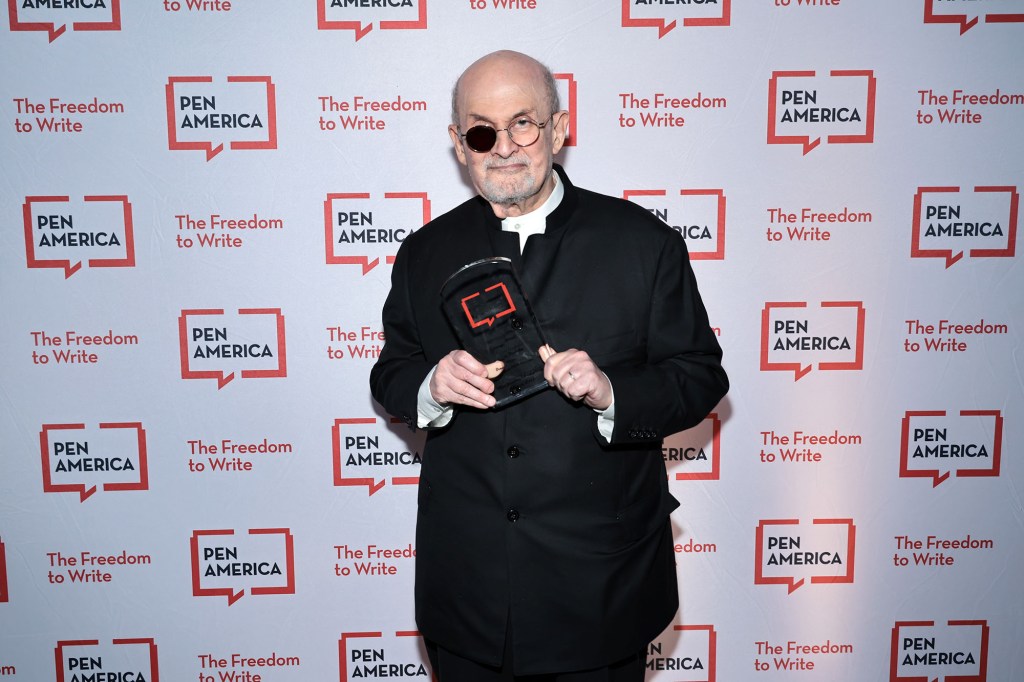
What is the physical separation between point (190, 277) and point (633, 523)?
139 cm

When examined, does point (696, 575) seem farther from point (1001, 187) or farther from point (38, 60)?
point (38, 60)

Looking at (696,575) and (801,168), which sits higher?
(801,168)

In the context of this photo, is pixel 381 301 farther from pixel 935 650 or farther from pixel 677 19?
pixel 935 650

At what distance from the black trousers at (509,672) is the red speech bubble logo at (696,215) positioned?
107 centimetres

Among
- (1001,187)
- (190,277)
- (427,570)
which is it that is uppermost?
(1001,187)

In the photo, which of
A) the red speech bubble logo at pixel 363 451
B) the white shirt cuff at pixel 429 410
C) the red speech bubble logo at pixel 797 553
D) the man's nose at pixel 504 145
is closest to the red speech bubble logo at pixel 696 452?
the red speech bubble logo at pixel 797 553

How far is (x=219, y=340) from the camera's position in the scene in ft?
6.76

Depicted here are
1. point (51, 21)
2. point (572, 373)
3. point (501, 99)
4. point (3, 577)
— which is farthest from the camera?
point (3, 577)

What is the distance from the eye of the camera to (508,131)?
140 centimetres

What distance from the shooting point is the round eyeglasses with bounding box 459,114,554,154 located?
139 cm

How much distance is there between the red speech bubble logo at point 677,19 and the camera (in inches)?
76.6

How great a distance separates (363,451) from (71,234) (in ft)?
3.30

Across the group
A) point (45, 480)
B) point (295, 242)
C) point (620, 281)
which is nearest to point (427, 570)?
point (620, 281)

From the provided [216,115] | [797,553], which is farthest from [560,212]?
[797,553]
